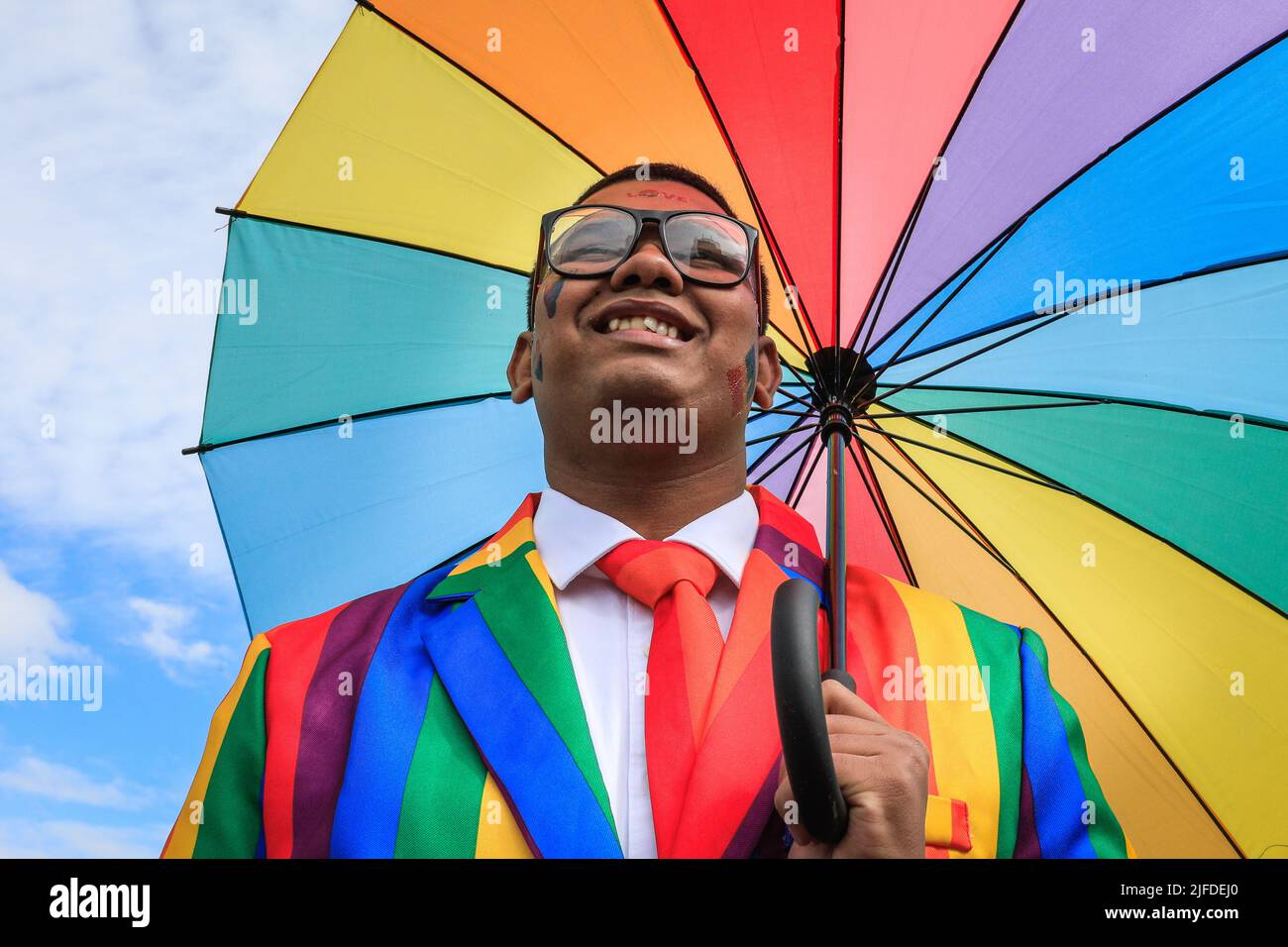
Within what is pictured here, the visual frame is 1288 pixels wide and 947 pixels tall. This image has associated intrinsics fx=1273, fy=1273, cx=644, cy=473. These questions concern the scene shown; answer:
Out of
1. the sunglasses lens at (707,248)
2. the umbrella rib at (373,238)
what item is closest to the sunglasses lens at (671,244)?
the sunglasses lens at (707,248)

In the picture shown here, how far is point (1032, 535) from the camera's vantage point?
140 inches

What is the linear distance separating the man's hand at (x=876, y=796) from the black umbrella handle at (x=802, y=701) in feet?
0.20

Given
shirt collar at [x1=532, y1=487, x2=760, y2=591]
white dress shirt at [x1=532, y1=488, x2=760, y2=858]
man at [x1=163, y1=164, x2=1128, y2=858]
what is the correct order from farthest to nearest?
1. shirt collar at [x1=532, y1=487, x2=760, y2=591]
2. white dress shirt at [x1=532, y1=488, x2=760, y2=858]
3. man at [x1=163, y1=164, x2=1128, y2=858]

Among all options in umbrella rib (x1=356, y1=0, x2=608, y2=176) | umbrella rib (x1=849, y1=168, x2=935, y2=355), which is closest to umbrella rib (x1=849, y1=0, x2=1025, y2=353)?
umbrella rib (x1=849, y1=168, x2=935, y2=355)

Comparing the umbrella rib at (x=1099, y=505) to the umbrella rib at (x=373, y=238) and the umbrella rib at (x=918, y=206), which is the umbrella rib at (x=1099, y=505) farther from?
the umbrella rib at (x=373, y=238)

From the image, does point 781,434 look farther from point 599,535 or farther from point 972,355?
point 599,535

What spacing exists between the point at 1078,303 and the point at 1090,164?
1.19 ft

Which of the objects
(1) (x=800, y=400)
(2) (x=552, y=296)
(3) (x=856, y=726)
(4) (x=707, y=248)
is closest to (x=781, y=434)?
(1) (x=800, y=400)

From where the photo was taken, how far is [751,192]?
11.5 feet

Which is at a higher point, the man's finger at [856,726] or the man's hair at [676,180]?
the man's hair at [676,180]

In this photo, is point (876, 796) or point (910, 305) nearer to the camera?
point (876, 796)

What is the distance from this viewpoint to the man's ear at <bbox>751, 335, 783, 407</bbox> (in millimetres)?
3371

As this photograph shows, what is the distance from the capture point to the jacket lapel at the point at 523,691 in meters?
2.23

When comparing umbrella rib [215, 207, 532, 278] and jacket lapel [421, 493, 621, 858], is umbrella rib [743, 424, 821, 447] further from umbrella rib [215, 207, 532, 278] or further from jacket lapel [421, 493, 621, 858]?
jacket lapel [421, 493, 621, 858]
